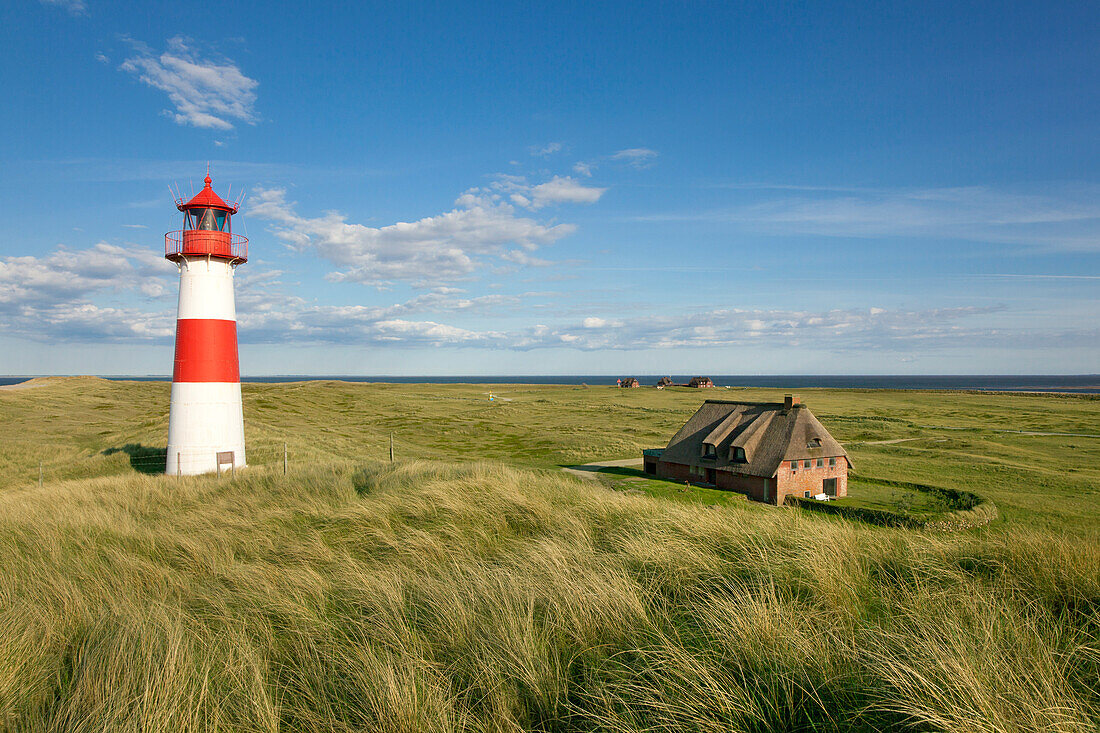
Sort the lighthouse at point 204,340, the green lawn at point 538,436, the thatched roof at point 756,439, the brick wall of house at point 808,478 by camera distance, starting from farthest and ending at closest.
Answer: the green lawn at point 538,436, the thatched roof at point 756,439, the brick wall of house at point 808,478, the lighthouse at point 204,340

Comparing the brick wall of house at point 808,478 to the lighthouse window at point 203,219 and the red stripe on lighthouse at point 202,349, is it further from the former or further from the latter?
→ the lighthouse window at point 203,219

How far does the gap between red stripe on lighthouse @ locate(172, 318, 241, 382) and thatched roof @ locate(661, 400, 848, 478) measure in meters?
20.2

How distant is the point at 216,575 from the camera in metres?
6.65

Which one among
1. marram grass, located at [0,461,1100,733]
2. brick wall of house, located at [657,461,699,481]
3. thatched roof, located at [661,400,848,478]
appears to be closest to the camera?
marram grass, located at [0,461,1100,733]

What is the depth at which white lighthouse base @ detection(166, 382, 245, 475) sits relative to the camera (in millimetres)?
17688

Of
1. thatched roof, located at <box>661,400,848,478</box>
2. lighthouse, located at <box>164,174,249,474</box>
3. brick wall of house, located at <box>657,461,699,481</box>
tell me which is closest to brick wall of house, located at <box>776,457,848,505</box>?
thatched roof, located at <box>661,400,848,478</box>

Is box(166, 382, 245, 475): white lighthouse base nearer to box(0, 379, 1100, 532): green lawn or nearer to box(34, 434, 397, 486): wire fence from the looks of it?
box(34, 434, 397, 486): wire fence

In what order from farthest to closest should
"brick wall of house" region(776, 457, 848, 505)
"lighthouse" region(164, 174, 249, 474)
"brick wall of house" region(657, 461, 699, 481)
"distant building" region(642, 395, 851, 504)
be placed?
"brick wall of house" region(657, 461, 699, 481)
"distant building" region(642, 395, 851, 504)
"brick wall of house" region(776, 457, 848, 505)
"lighthouse" region(164, 174, 249, 474)

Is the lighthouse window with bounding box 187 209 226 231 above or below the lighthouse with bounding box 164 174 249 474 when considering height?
above

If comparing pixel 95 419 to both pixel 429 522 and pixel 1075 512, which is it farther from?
pixel 1075 512

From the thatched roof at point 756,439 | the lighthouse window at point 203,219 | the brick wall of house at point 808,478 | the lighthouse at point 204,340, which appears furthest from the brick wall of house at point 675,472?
the lighthouse window at point 203,219

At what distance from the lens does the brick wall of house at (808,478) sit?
24.9m

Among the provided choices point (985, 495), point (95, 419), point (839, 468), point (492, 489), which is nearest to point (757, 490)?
point (839, 468)

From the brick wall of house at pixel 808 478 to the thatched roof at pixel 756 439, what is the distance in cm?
42
